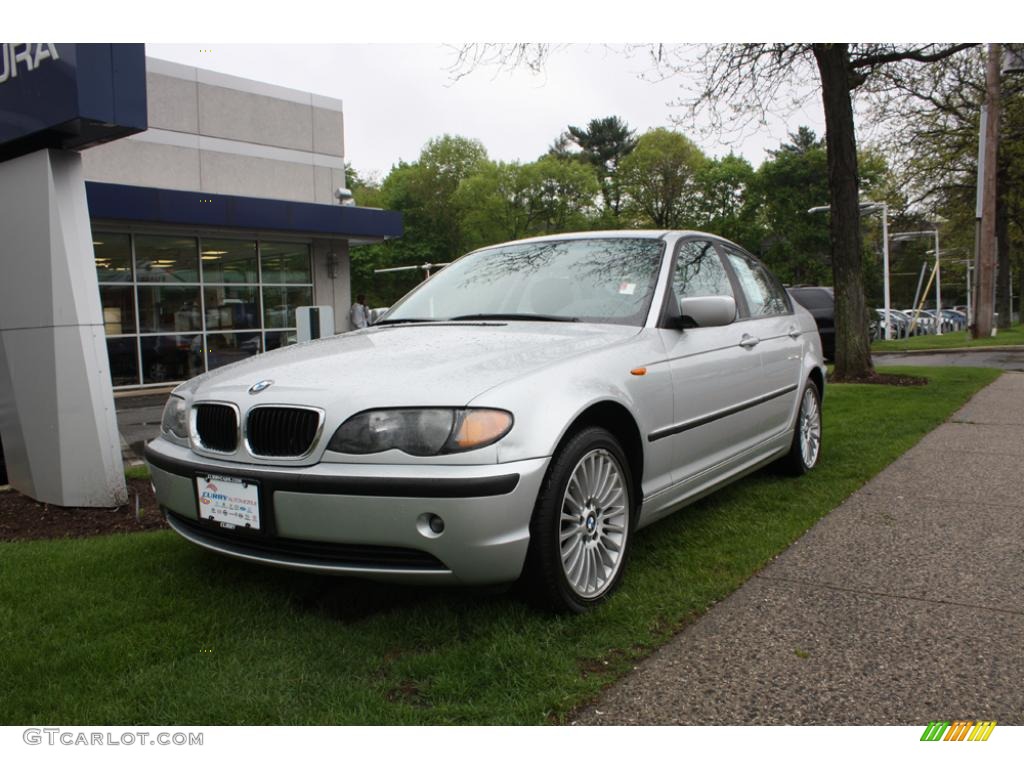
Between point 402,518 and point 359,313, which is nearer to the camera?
point 402,518

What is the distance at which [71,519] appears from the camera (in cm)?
495

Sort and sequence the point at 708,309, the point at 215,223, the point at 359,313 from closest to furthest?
1. the point at 708,309
2. the point at 215,223
3. the point at 359,313

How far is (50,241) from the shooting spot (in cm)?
503

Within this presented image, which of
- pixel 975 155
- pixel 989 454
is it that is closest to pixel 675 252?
pixel 989 454

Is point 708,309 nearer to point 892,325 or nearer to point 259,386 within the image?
point 259,386

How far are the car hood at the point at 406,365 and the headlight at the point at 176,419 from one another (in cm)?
6

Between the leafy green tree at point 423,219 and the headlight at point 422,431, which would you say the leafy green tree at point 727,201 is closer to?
the leafy green tree at point 423,219

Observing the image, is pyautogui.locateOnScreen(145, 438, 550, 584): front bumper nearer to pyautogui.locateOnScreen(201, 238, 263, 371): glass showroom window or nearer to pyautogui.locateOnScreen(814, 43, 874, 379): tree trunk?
pyautogui.locateOnScreen(814, 43, 874, 379): tree trunk

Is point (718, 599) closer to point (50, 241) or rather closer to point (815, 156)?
point (50, 241)

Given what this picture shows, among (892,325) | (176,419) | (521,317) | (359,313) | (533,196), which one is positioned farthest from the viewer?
(533,196)

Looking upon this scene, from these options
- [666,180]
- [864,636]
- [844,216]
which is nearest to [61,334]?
[864,636]

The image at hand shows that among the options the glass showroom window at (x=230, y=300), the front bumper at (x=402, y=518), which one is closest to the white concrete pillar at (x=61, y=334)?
the front bumper at (x=402, y=518)

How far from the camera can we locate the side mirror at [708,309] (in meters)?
3.76

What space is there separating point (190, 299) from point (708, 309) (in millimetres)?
14980
